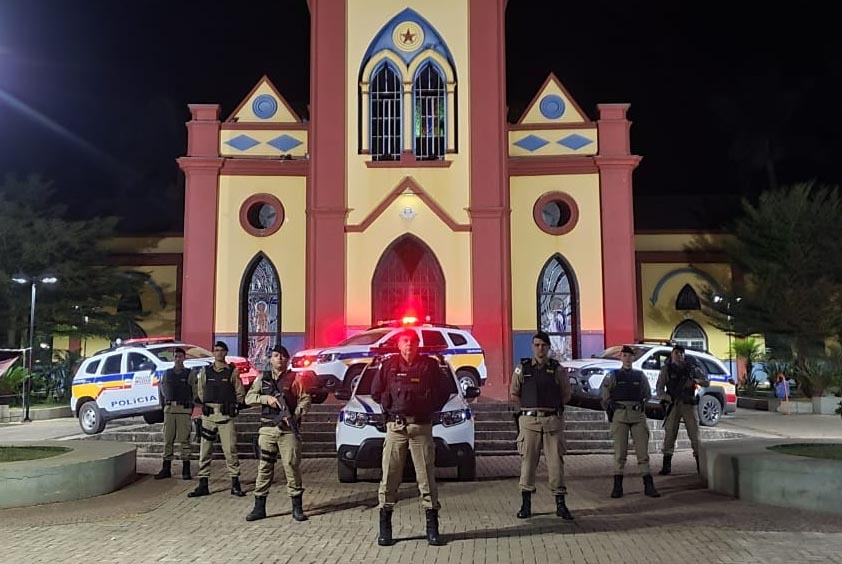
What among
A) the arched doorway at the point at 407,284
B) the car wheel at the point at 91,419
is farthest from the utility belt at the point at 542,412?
the arched doorway at the point at 407,284

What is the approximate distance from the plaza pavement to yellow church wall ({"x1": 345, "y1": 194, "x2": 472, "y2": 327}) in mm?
11193

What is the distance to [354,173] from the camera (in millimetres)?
23062

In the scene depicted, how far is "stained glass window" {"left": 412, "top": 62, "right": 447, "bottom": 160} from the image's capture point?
2342 centimetres

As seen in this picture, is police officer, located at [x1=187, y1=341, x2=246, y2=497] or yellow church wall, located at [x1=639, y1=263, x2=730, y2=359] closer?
police officer, located at [x1=187, y1=341, x2=246, y2=497]

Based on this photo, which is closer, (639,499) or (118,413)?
(639,499)

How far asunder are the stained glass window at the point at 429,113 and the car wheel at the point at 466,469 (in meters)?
13.0

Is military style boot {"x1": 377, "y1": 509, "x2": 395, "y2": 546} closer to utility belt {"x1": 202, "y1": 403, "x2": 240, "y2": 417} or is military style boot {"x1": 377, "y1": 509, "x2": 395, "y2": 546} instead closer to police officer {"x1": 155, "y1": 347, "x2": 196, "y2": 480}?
utility belt {"x1": 202, "y1": 403, "x2": 240, "y2": 417}

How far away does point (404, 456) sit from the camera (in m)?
8.16

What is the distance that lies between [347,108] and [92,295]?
39.4 feet

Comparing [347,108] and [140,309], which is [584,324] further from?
[140,309]

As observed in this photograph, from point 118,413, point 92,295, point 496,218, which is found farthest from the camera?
point 92,295

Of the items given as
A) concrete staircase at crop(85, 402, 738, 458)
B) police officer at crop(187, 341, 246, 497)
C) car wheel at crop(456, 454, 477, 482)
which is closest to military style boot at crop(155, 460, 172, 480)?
police officer at crop(187, 341, 246, 497)

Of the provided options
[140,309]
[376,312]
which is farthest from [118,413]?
[140,309]

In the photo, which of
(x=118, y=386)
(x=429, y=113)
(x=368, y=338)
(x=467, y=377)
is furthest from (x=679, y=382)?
(x=429, y=113)
